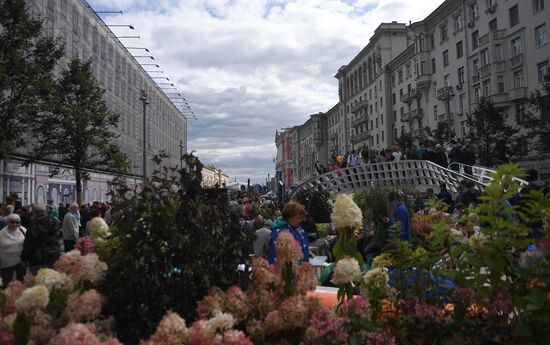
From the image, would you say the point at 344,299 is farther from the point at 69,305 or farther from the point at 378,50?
the point at 378,50

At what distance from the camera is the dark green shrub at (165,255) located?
99.8 inches

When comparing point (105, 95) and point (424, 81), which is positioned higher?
point (424, 81)

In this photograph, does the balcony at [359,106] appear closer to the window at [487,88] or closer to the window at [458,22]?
the window at [458,22]

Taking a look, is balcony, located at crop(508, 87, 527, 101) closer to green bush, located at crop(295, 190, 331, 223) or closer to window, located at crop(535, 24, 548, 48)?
window, located at crop(535, 24, 548, 48)

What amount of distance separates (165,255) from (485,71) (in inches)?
1660

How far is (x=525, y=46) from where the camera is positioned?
35531 millimetres

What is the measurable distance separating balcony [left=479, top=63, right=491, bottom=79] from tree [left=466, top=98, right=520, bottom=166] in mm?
4341

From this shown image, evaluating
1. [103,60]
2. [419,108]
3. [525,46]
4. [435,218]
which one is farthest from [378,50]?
[435,218]

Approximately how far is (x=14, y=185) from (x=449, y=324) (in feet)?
87.9

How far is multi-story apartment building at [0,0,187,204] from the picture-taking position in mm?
26875

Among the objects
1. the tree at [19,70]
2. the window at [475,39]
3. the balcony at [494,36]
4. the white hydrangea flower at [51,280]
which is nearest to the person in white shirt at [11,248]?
the white hydrangea flower at [51,280]

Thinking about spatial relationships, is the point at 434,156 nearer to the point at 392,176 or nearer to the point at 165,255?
the point at 392,176

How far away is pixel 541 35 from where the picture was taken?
3403 centimetres

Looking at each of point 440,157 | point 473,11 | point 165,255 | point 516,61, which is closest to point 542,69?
point 516,61
